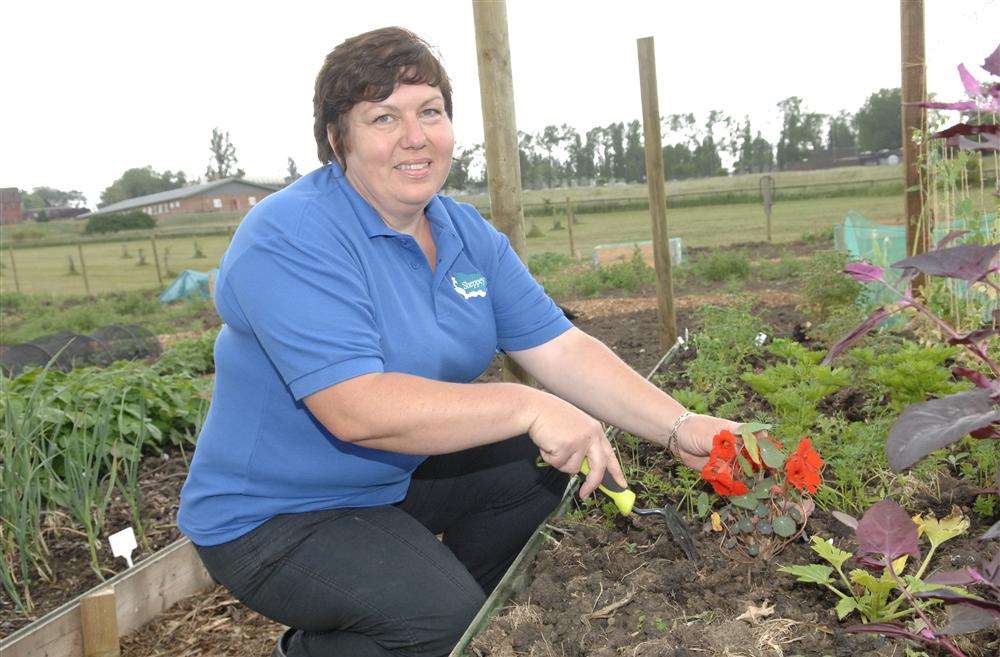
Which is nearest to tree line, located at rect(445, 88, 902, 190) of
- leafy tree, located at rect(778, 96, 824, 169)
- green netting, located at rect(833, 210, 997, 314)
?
leafy tree, located at rect(778, 96, 824, 169)

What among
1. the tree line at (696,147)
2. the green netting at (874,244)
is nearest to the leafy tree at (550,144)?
the tree line at (696,147)

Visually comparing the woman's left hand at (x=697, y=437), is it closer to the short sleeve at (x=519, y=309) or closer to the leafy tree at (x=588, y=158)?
the short sleeve at (x=519, y=309)

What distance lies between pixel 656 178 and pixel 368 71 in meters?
2.99

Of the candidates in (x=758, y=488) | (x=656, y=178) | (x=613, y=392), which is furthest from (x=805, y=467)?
(x=656, y=178)

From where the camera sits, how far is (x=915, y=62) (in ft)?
15.4

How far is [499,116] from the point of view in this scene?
3.22 metres

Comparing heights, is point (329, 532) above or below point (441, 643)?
above

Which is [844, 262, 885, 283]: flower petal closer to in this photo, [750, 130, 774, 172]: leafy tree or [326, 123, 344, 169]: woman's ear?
[326, 123, 344, 169]: woman's ear

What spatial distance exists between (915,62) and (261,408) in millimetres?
4294

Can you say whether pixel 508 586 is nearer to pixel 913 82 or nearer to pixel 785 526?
pixel 785 526

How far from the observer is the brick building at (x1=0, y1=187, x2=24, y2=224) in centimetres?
2055

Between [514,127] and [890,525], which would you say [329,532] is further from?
[514,127]

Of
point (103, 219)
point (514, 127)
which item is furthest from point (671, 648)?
point (103, 219)

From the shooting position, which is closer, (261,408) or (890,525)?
(890,525)
